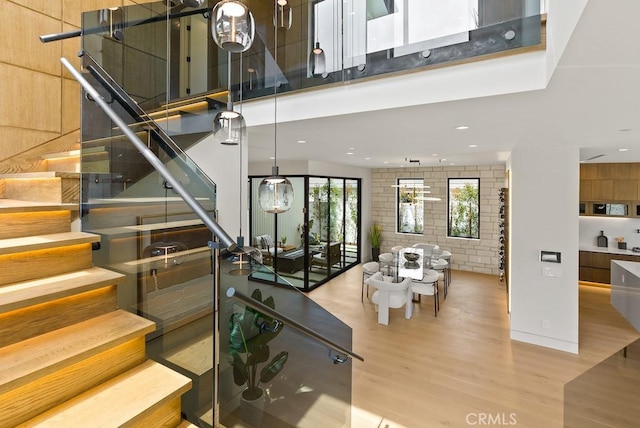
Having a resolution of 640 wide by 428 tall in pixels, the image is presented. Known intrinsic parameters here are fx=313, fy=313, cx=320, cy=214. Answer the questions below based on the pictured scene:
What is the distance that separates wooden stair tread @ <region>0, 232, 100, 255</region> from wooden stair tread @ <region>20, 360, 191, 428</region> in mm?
795

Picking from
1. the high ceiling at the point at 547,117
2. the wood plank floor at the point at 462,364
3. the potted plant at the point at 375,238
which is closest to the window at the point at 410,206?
the potted plant at the point at 375,238

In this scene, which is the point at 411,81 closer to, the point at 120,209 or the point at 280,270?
the point at 120,209

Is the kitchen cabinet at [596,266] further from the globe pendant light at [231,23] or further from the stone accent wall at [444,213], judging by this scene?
the globe pendant light at [231,23]

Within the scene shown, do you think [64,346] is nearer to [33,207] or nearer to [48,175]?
[33,207]

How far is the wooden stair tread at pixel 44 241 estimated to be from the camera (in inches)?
60.1

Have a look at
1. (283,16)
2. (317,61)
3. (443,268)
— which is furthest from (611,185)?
(283,16)

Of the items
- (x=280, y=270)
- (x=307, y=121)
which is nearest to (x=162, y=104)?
(x=307, y=121)

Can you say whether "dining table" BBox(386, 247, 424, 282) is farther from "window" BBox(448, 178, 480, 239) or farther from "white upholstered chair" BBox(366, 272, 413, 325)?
"window" BBox(448, 178, 480, 239)

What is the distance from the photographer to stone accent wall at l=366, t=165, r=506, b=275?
8.28 m

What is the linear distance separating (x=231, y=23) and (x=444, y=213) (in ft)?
27.6

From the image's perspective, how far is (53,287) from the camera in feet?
4.84

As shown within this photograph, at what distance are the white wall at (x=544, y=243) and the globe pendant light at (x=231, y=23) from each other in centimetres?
435

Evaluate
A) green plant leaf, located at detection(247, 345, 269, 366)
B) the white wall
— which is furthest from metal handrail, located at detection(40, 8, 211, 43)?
the white wall

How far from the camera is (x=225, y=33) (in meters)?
1.57
